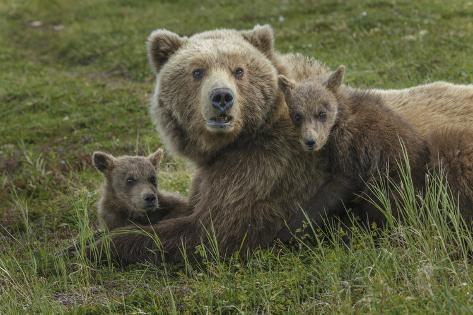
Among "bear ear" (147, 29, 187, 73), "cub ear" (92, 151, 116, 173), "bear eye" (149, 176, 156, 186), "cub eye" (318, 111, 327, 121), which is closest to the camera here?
"cub eye" (318, 111, 327, 121)

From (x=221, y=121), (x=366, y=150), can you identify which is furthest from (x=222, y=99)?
(x=366, y=150)

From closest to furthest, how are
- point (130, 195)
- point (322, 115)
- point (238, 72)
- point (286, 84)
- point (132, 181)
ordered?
point (322, 115) → point (286, 84) → point (238, 72) → point (130, 195) → point (132, 181)

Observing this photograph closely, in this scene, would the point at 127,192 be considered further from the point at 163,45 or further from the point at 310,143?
the point at 310,143

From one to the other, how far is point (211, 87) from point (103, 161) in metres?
2.14

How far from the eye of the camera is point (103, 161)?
7.65 meters

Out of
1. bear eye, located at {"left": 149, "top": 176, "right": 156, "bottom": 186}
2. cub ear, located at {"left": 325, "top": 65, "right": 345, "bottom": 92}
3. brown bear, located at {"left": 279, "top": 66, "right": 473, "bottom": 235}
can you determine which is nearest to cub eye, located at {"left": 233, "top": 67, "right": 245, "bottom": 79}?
brown bear, located at {"left": 279, "top": 66, "right": 473, "bottom": 235}

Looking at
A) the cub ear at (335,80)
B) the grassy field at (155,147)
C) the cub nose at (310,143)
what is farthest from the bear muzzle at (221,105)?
the grassy field at (155,147)

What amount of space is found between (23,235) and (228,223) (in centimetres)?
303

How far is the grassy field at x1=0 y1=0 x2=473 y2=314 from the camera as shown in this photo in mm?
4910

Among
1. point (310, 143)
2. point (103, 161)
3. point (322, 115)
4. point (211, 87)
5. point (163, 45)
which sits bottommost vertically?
point (103, 161)

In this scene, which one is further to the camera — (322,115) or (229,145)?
(229,145)

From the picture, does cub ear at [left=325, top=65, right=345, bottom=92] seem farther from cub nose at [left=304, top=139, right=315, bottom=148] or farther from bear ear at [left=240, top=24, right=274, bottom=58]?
cub nose at [left=304, top=139, right=315, bottom=148]

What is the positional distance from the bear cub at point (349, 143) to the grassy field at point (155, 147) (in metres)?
0.27

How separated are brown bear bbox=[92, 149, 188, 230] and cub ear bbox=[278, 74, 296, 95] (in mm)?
1603
